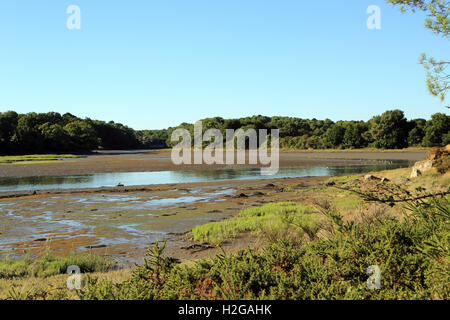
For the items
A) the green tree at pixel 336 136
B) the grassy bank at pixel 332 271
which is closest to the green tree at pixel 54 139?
the green tree at pixel 336 136

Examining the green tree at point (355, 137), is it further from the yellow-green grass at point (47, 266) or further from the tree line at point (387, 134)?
the yellow-green grass at point (47, 266)

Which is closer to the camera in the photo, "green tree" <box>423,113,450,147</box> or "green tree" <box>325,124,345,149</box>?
"green tree" <box>423,113,450,147</box>

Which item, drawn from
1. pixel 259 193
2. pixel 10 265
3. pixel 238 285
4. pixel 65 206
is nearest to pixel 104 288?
pixel 238 285

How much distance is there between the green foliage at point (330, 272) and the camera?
14.8ft

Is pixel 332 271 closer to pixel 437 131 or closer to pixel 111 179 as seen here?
pixel 111 179

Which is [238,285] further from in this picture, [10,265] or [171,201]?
[171,201]

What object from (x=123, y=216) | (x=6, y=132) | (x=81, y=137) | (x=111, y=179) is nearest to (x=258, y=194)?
(x=123, y=216)

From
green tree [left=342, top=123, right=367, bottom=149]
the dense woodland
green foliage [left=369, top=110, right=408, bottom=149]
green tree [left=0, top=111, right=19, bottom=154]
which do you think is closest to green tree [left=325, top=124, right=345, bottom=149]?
the dense woodland

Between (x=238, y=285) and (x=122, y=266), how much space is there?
7.60m

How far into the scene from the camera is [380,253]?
554 cm

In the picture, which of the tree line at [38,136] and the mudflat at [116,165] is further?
the tree line at [38,136]

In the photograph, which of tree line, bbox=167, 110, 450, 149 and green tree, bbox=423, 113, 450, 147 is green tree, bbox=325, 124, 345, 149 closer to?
tree line, bbox=167, 110, 450, 149

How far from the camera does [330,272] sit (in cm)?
507

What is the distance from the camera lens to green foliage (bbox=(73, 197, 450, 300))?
451 cm
